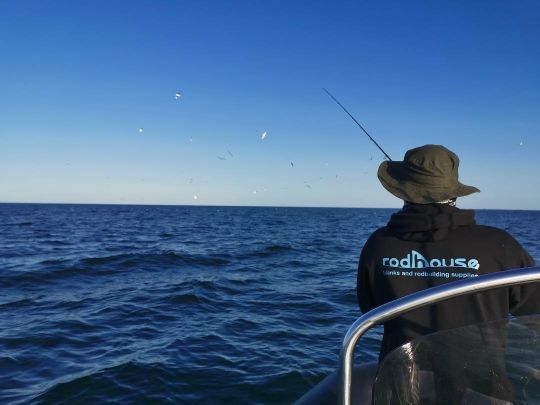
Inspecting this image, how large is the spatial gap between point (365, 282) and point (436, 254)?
459 mm

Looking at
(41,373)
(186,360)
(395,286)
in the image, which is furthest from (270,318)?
(395,286)

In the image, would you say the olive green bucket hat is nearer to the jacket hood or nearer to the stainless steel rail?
the jacket hood

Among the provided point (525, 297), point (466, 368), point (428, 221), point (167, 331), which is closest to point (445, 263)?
point (428, 221)

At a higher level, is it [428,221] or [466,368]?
[428,221]

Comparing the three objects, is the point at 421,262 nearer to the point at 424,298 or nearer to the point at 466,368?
the point at 466,368

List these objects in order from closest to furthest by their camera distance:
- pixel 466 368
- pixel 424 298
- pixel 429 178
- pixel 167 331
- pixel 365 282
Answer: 1. pixel 424 298
2. pixel 466 368
3. pixel 429 178
4. pixel 365 282
5. pixel 167 331

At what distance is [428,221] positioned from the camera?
2166mm

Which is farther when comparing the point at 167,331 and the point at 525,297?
the point at 167,331

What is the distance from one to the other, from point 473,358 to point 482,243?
69 cm

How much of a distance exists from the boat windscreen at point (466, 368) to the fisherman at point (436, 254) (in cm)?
42

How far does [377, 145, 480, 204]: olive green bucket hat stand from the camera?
226cm

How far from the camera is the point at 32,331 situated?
7.80 meters

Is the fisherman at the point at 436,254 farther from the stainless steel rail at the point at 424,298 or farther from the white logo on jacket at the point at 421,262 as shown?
the stainless steel rail at the point at 424,298

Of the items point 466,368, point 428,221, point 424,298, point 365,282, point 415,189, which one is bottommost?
point 466,368
